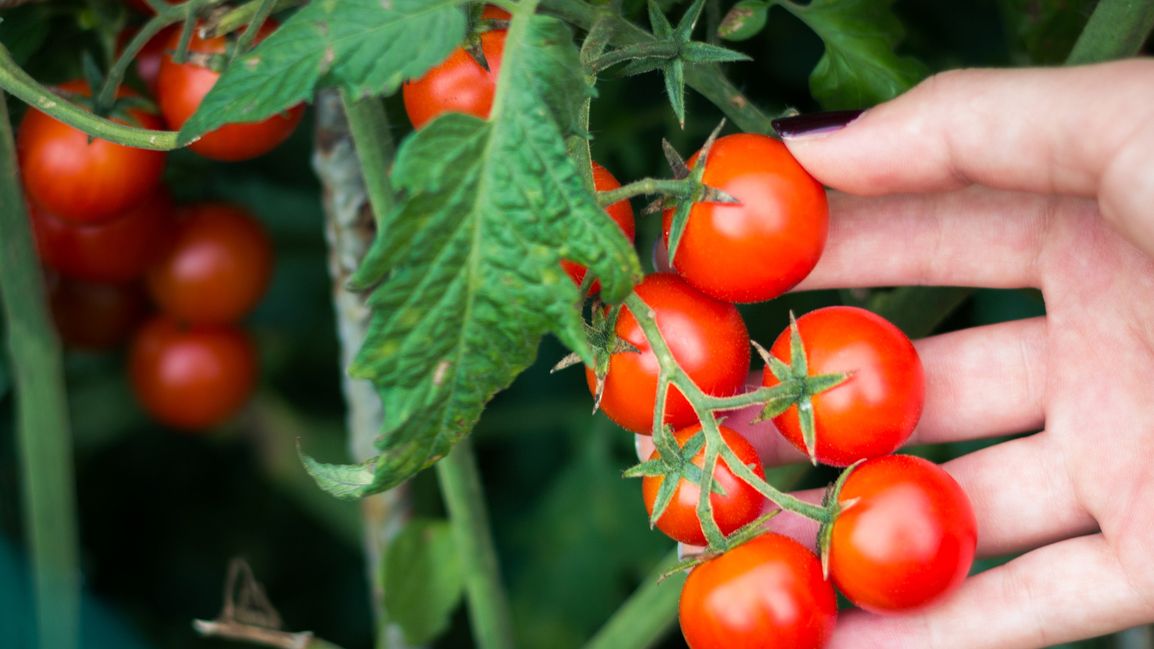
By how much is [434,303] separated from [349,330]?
405mm

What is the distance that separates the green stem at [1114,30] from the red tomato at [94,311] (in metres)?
0.95

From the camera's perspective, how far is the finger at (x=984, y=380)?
905 mm

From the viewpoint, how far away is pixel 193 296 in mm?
1117

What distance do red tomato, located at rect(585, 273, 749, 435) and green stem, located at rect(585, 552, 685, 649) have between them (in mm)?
205

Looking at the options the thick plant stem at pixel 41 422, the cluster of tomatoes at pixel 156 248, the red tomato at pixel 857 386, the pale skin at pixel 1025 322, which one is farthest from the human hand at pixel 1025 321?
the thick plant stem at pixel 41 422

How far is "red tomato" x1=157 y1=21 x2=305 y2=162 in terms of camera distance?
809mm

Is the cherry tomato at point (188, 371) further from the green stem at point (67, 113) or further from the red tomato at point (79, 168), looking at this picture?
the green stem at point (67, 113)

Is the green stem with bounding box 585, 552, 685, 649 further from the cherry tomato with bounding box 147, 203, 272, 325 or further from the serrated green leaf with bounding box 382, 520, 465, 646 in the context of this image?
the cherry tomato with bounding box 147, 203, 272, 325

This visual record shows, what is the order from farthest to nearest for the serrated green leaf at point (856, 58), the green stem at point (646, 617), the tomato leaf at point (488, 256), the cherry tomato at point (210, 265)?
the cherry tomato at point (210, 265), the green stem at point (646, 617), the serrated green leaf at point (856, 58), the tomato leaf at point (488, 256)

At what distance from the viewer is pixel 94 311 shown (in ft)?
3.75

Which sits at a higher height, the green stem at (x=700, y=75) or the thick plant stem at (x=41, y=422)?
the green stem at (x=700, y=75)

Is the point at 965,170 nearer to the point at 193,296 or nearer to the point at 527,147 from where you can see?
the point at 527,147

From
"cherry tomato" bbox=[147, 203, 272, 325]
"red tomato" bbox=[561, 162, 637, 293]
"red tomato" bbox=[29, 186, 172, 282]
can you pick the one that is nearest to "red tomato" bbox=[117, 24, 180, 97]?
"red tomato" bbox=[29, 186, 172, 282]

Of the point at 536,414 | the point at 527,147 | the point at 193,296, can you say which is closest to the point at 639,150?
the point at 536,414
